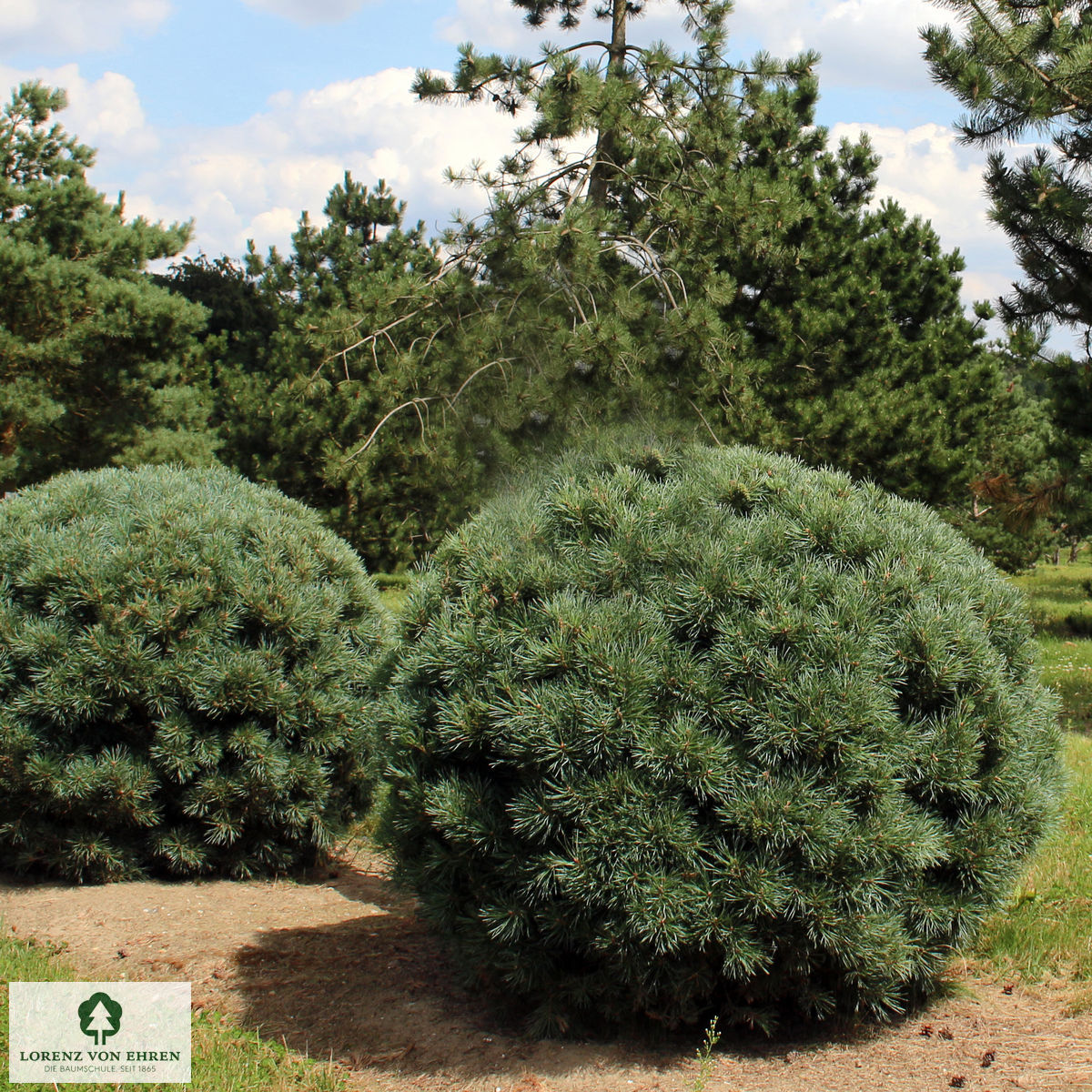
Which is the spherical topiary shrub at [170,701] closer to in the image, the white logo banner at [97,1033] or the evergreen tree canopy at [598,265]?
the white logo banner at [97,1033]

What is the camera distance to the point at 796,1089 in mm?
2904

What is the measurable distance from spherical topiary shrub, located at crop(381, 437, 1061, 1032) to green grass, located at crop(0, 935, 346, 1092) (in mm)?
604

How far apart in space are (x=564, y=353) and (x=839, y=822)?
5358 mm

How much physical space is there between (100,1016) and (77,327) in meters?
13.0

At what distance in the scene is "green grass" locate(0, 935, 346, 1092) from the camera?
119 inches

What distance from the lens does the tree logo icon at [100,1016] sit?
331 centimetres

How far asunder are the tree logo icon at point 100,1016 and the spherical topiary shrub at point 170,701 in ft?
3.91

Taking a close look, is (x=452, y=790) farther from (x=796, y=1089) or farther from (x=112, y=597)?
(x=112, y=597)

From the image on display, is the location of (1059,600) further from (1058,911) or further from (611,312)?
(1058,911)

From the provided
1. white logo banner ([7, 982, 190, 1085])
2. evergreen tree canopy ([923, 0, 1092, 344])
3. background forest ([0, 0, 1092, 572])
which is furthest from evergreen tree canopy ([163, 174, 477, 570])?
white logo banner ([7, 982, 190, 1085])

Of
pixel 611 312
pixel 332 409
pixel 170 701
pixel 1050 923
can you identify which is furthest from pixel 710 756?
pixel 332 409

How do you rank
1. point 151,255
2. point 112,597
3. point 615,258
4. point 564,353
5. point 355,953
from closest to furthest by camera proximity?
point 355,953
point 112,597
point 564,353
point 615,258
point 151,255

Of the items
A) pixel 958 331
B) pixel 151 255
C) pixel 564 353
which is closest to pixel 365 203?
pixel 151 255

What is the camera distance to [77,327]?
46.9 feet
